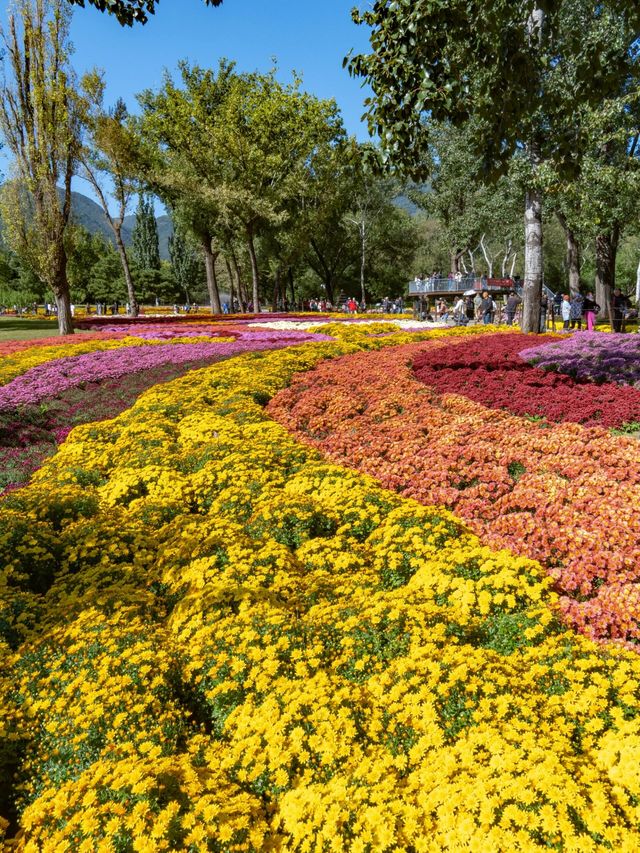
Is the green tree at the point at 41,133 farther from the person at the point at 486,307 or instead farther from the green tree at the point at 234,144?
the person at the point at 486,307

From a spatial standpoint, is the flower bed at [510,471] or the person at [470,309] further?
the person at [470,309]

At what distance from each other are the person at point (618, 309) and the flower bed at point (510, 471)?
46.7 feet

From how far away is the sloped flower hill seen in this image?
2.45 meters

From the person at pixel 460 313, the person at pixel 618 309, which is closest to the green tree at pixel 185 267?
the person at pixel 460 313

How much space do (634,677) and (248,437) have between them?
554 cm

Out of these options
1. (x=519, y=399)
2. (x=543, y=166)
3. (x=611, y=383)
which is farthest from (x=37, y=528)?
(x=543, y=166)

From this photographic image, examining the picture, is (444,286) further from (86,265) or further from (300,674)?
(86,265)

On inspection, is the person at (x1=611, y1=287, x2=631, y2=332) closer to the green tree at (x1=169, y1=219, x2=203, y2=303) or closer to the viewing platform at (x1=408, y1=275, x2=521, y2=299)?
the viewing platform at (x1=408, y1=275, x2=521, y2=299)

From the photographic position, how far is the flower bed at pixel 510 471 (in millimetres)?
4203

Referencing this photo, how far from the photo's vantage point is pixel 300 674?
3.27m

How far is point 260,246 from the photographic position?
49844 mm

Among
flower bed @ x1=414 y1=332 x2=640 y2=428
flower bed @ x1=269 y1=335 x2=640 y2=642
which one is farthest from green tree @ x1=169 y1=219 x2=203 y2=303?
flower bed @ x1=269 y1=335 x2=640 y2=642

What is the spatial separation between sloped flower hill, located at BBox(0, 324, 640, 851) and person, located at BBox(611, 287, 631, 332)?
1665 cm

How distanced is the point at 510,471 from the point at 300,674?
4.04 m
